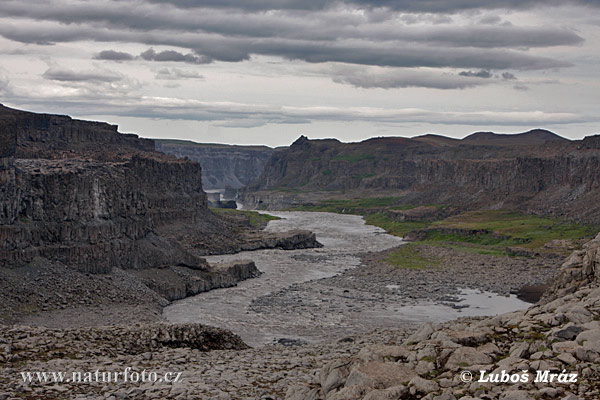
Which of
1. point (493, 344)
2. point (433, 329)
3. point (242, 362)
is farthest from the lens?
point (242, 362)

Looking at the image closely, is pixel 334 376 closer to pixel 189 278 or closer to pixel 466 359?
pixel 466 359

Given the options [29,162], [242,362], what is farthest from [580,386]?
[29,162]

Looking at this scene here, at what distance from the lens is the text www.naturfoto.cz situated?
25.3 m

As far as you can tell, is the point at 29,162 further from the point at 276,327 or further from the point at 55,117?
the point at 55,117

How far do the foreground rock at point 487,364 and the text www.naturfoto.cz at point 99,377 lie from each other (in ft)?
21.0

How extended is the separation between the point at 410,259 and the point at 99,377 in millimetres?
86432

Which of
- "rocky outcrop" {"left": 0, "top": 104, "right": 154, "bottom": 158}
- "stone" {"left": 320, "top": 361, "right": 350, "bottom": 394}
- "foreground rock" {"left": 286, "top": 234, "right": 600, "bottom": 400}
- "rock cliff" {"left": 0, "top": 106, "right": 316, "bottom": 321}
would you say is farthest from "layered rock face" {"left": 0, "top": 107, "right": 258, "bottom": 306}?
"foreground rock" {"left": 286, "top": 234, "right": 600, "bottom": 400}

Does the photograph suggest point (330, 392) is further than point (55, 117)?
No

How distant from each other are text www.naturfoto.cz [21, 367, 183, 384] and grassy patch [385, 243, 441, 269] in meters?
77.2

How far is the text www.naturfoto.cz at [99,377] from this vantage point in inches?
995

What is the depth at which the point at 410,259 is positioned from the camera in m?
109

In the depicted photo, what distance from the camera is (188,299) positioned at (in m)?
73.5

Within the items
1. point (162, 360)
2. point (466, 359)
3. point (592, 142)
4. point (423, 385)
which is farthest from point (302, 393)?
point (592, 142)

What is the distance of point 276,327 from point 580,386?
43.3 metres
